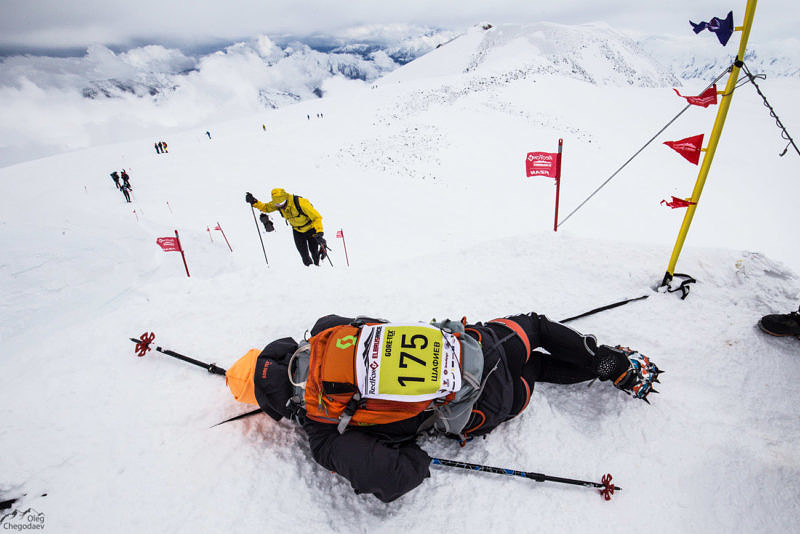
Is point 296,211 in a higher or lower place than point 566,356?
higher

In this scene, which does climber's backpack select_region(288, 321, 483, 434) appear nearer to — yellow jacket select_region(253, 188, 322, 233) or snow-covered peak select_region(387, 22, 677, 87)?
yellow jacket select_region(253, 188, 322, 233)

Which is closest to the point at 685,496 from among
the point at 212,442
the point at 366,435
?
the point at 366,435

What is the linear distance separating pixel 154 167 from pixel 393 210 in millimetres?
17309

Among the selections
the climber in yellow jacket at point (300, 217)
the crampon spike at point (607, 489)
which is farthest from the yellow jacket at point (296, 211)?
the crampon spike at point (607, 489)

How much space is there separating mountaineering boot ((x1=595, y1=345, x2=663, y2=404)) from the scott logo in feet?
6.94

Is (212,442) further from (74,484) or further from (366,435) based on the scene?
(366,435)

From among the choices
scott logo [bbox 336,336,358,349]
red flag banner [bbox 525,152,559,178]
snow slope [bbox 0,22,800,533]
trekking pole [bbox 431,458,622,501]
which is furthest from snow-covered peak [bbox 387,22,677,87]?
trekking pole [bbox 431,458,622,501]

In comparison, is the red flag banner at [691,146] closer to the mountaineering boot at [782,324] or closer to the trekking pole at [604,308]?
the trekking pole at [604,308]

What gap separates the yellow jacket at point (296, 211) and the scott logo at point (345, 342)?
582cm

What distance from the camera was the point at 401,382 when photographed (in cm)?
263

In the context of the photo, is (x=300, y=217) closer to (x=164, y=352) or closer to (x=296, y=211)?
(x=296, y=211)

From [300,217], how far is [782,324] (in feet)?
26.4

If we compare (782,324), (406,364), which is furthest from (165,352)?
(782,324)

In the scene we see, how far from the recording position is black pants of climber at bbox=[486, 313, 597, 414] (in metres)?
3.11
